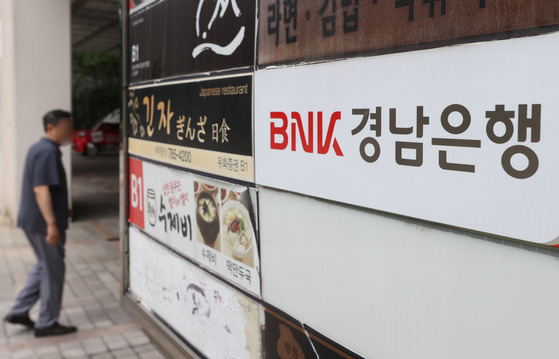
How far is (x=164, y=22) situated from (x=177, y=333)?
204cm

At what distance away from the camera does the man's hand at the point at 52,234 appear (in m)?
4.31

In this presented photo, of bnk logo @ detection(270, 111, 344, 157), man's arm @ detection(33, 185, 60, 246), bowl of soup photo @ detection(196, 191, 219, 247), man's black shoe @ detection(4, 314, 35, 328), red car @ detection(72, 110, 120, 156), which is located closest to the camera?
bnk logo @ detection(270, 111, 344, 157)

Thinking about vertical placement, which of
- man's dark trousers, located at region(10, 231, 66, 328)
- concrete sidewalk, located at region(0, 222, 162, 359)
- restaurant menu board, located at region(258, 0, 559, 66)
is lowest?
concrete sidewalk, located at region(0, 222, 162, 359)

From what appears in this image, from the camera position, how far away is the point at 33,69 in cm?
862

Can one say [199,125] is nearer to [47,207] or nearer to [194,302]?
[194,302]

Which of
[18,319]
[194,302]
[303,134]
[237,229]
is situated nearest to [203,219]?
[237,229]

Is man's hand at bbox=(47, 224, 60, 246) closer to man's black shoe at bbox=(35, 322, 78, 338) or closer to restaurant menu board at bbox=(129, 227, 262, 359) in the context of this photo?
restaurant menu board at bbox=(129, 227, 262, 359)

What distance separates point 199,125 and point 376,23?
62.1 inches

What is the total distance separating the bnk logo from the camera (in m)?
2.14

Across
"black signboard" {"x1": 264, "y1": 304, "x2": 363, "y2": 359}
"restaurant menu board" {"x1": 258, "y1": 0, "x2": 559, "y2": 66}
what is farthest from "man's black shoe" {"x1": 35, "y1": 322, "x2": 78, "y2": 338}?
"restaurant menu board" {"x1": 258, "y1": 0, "x2": 559, "y2": 66}

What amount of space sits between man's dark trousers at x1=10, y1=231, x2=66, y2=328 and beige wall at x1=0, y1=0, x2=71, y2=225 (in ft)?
15.0

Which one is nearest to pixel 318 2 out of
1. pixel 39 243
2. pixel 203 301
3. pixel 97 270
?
pixel 203 301

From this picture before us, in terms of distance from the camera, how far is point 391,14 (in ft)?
6.13

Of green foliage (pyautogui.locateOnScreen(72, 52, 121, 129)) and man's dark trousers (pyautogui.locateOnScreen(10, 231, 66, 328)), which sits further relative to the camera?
green foliage (pyautogui.locateOnScreen(72, 52, 121, 129))
